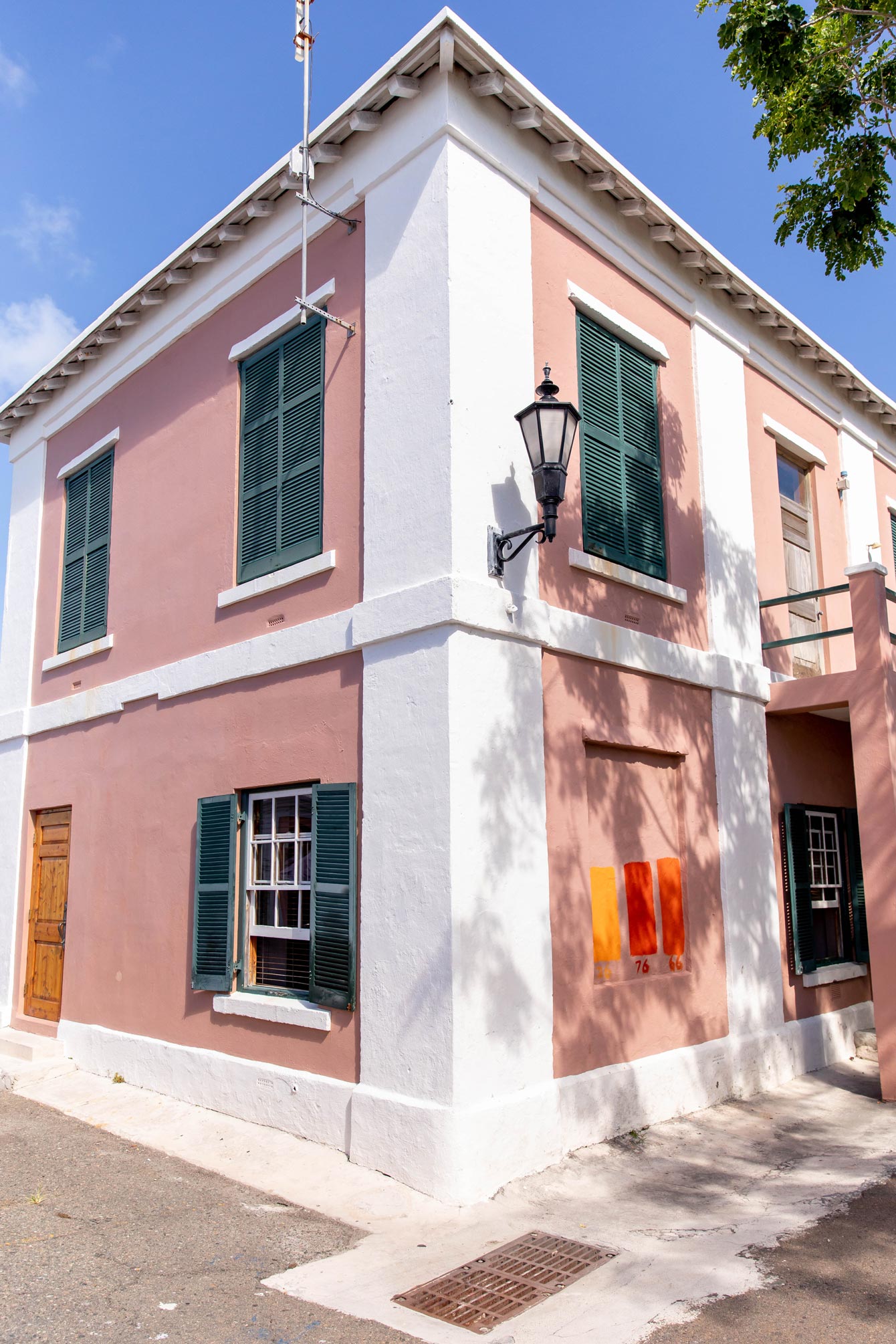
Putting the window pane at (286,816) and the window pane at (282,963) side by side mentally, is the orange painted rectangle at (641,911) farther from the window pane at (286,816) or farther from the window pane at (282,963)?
the window pane at (286,816)

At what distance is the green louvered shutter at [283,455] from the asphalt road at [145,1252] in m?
4.20

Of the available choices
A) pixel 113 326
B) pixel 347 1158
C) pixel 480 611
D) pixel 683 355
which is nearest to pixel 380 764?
pixel 480 611

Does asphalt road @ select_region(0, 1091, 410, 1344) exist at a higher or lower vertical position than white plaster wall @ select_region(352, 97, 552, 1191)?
lower

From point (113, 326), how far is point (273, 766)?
5.19 meters

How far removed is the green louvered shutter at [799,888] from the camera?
8.98 metres

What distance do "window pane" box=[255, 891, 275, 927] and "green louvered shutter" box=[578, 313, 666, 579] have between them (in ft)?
11.3

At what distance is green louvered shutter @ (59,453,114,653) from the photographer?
10.2m

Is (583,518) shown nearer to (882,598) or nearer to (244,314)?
(882,598)

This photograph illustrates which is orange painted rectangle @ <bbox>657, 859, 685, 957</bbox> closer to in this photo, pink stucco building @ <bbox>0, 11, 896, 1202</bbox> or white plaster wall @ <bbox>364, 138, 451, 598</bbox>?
pink stucco building @ <bbox>0, 11, 896, 1202</bbox>

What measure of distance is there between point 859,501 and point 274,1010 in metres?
8.38

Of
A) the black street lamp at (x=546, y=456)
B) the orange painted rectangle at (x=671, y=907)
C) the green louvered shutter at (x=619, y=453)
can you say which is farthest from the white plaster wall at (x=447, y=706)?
the orange painted rectangle at (x=671, y=907)

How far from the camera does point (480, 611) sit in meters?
6.43

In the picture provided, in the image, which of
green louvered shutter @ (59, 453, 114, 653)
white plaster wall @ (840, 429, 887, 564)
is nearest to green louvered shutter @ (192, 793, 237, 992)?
green louvered shutter @ (59, 453, 114, 653)

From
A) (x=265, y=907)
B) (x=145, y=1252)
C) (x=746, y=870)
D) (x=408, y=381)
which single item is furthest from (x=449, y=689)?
(x=746, y=870)
